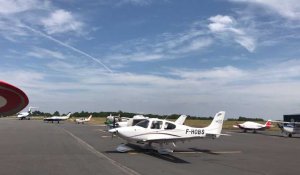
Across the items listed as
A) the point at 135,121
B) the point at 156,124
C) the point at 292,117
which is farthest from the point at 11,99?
the point at 292,117

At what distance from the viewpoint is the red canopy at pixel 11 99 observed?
2580 millimetres

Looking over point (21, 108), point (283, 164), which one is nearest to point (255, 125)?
point (283, 164)

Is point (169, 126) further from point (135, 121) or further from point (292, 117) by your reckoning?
point (292, 117)

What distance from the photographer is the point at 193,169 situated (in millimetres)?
13906

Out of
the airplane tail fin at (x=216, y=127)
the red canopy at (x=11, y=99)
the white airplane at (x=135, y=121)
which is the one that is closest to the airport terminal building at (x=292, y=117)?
the white airplane at (x=135, y=121)

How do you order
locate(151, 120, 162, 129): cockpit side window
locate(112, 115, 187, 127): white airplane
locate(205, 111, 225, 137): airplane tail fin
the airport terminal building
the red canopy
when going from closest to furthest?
1. the red canopy
2. locate(151, 120, 162, 129): cockpit side window
3. locate(205, 111, 225, 137): airplane tail fin
4. locate(112, 115, 187, 127): white airplane
5. the airport terminal building

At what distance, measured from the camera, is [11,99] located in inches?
111

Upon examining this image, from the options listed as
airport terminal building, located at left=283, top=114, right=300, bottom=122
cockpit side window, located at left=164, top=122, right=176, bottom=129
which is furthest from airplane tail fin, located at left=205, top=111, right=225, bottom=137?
airport terminal building, located at left=283, top=114, right=300, bottom=122

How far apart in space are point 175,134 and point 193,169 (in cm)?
663

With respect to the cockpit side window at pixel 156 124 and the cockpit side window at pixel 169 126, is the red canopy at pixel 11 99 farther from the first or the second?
the cockpit side window at pixel 169 126

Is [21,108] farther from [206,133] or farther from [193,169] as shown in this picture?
[206,133]

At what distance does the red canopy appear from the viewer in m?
2.58

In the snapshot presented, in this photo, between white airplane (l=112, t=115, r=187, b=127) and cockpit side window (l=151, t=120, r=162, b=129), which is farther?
white airplane (l=112, t=115, r=187, b=127)

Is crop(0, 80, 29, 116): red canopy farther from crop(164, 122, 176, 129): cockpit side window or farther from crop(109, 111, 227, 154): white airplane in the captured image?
crop(164, 122, 176, 129): cockpit side window
